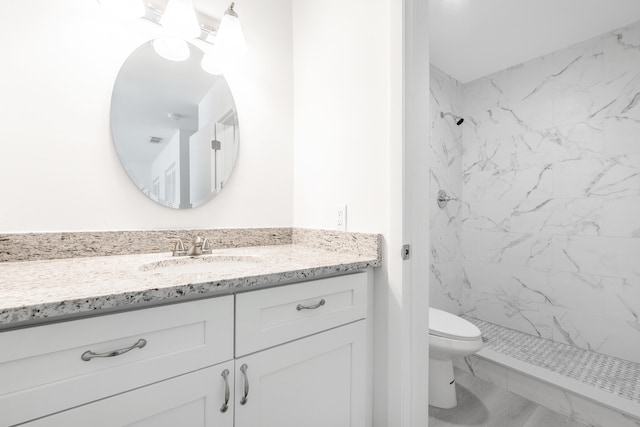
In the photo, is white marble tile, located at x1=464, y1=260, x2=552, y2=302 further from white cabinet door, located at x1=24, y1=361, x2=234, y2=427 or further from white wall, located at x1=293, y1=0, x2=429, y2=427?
white cabinet door, located at x1=24, y1=361, x2=234, y2=427

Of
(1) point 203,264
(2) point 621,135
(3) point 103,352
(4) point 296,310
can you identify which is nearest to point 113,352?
(3) point 103,352

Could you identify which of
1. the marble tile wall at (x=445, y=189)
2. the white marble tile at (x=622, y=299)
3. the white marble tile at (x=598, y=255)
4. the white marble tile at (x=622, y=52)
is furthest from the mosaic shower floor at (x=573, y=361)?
the white marble tile at (x=622, y=52)

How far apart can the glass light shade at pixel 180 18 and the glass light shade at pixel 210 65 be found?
0.14m

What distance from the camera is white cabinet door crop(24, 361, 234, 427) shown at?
0.58m

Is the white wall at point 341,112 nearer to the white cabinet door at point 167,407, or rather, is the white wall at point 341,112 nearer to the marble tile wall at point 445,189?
the white cabinet door at point 167,407

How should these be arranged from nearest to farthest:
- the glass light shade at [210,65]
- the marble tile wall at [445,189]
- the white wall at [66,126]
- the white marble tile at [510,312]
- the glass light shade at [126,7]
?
the white wall at [66,126], the glass light shade at [126,7], the glass light shade at [210,65], the white marble tile at [510,312], the marble tile wall at [445,189]

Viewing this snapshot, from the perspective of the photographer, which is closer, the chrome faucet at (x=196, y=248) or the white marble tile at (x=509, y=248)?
the chrome faucet at (x=196, y=248)

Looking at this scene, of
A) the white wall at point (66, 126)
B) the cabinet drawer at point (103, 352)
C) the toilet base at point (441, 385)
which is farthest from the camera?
the toilet base at point (441, 385)

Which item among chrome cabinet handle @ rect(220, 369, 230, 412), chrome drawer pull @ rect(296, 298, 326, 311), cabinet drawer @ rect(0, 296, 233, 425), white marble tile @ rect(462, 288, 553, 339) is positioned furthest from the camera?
white marble tile @ rect(462, 288, 553, 339)

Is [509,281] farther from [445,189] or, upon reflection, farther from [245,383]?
[245,383]

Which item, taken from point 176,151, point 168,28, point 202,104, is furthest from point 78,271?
point 168,28

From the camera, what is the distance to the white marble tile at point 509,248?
91.1 inches

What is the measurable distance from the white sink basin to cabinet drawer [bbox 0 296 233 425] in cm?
35

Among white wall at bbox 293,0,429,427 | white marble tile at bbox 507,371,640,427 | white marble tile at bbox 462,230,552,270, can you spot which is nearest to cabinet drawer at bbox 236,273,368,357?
white wall at bbox 293,0,429,427
